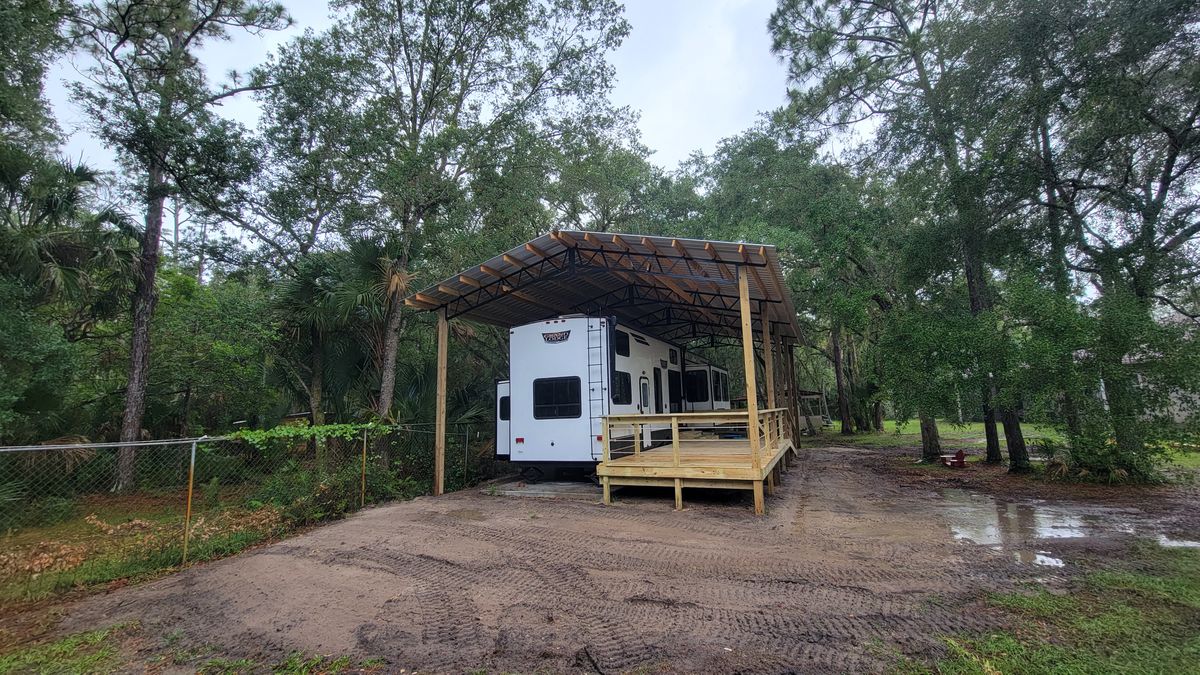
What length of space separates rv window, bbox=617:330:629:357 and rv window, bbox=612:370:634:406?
374 millimetres

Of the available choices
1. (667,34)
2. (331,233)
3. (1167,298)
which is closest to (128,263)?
(331,233)

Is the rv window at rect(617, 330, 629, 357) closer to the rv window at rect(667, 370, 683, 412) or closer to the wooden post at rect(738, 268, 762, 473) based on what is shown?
the wooden post at rect(738, 268, 762, 473)

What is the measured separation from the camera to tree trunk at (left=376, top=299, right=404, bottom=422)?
1020 cm

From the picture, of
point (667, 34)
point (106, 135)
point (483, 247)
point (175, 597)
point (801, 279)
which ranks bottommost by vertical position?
point (175, 597)

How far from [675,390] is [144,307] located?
39.3ft

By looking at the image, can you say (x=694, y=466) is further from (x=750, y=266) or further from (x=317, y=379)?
(x=317, y=379)

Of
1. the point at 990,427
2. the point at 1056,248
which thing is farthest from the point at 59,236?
the point at 990,427

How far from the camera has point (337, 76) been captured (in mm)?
10758

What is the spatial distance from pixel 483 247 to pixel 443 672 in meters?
10.7

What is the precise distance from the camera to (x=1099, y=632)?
320 centimetres

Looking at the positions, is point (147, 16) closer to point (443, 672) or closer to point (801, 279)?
point (443, 672)

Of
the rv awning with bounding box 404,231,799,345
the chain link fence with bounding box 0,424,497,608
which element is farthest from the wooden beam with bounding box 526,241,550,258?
the chain link fence with bounding box 0,424,497,608

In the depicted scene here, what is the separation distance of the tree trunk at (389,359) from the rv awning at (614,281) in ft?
3.89

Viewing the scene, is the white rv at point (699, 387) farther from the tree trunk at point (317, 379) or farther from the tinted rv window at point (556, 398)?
the tree trunk at point (317, 379)
